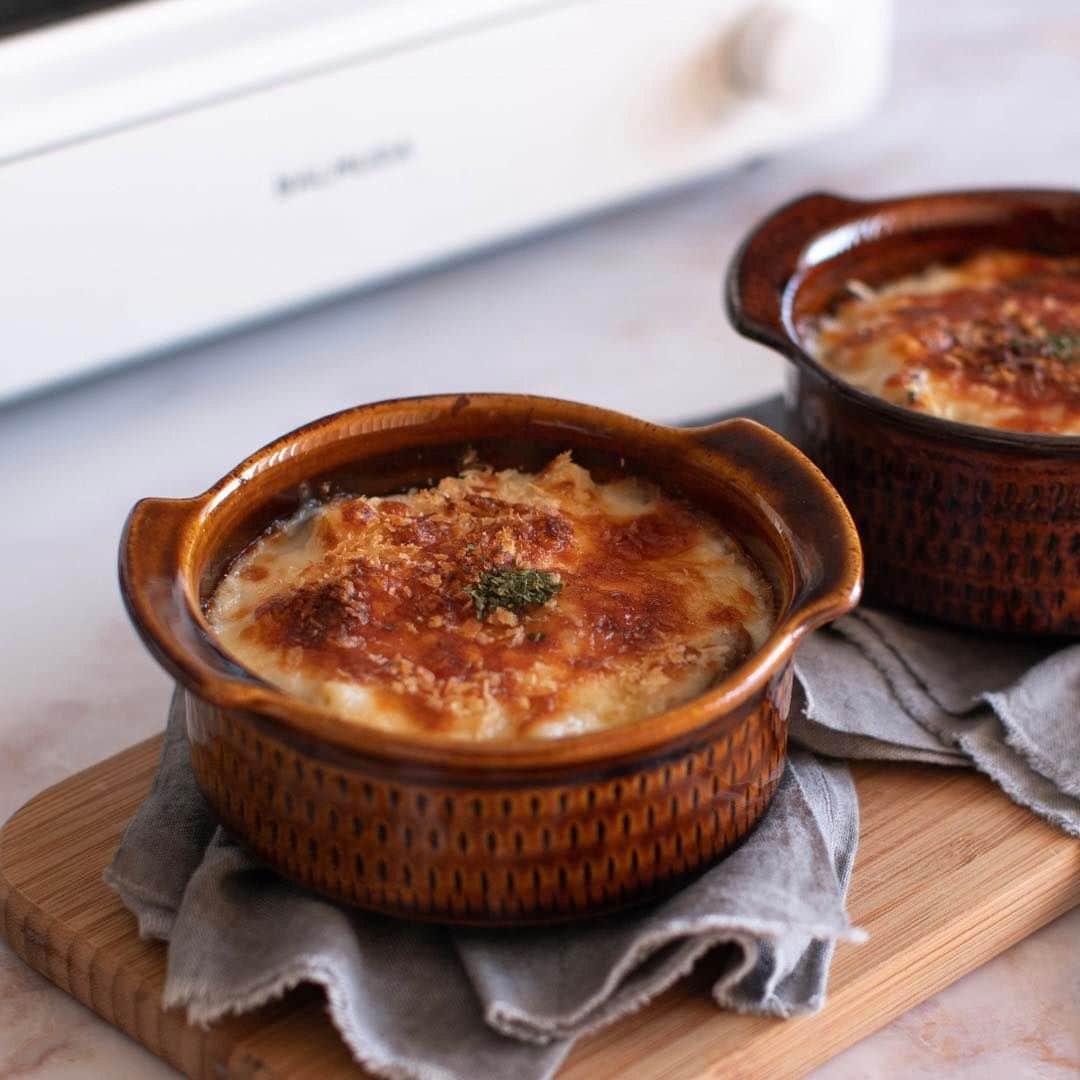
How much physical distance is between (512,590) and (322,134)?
74cm

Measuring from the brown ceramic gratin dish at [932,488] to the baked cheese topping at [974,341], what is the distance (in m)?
0.06

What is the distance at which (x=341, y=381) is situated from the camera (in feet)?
5.91

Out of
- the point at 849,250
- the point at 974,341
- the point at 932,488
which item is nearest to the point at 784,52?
the point at 849,250

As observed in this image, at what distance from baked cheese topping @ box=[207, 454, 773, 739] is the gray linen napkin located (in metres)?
0.13

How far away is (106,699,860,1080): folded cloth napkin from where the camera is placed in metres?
0.97

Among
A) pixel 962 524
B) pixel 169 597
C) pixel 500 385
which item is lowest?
pixel 500 385

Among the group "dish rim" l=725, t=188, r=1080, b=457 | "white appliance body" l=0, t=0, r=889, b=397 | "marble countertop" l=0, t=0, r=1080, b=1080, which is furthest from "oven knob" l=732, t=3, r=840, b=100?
"dish rim" l=725, t=188, r=1080, b=457

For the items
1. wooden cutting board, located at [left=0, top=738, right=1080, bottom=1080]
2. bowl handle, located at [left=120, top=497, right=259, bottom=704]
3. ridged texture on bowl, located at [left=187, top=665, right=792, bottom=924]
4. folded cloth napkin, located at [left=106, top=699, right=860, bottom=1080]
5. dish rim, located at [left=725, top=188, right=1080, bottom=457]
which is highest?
bowl handle, located at [left=120, top=497, right=259, bottom=704]

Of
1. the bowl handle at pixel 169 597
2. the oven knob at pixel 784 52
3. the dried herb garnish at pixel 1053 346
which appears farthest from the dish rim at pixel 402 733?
the oven knob at pixel 784 52

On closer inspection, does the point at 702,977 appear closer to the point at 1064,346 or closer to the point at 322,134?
the point at 1064,346

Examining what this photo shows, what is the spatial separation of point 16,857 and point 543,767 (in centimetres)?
39

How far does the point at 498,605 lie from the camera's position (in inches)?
43.2

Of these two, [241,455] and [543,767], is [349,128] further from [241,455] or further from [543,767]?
[543,767]

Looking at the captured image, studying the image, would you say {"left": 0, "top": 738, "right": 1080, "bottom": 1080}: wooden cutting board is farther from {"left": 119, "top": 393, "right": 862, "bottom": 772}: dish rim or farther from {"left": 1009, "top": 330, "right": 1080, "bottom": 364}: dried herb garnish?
{"left": 1009, "top": 330, "right": 1080, "bottom": 364}: dried herb garnish
